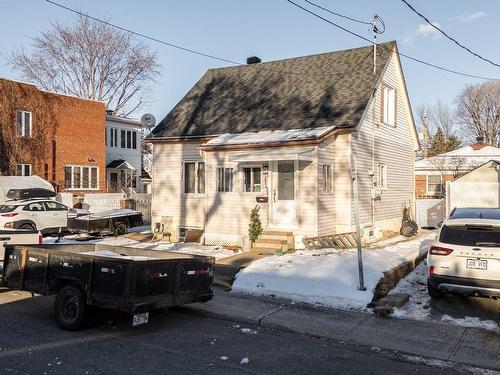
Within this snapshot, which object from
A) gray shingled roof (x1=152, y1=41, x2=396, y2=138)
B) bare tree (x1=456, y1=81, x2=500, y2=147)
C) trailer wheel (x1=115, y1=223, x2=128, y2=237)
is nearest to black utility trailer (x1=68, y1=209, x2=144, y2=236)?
trailer wheel (x1=115, y1=223, x2=128, y2=237)

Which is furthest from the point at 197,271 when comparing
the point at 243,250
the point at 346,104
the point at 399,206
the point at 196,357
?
the point at 399,206

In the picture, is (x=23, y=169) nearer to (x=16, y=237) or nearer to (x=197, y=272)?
(x=16, y=237)

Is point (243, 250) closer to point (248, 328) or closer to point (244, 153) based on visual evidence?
point (244, 153)

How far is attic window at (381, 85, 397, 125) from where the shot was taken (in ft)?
63.4

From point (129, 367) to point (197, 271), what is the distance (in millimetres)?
2211

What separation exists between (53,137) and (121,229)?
630 inches

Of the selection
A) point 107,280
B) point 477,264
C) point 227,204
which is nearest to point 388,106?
point 227,204

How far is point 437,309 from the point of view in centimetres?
887

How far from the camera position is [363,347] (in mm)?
6938

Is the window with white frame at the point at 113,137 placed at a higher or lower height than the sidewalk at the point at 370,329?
higher

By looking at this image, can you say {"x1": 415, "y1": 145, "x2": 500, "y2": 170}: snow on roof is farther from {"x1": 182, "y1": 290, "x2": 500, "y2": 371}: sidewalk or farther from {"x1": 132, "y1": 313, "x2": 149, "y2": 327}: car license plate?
{"x1": 132, "y1": 313, "x2": 149, "y2": 327}: car license plate

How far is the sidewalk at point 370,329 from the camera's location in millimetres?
6598

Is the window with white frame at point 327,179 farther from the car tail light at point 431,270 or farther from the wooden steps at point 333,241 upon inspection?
the car tail light at point 431,270

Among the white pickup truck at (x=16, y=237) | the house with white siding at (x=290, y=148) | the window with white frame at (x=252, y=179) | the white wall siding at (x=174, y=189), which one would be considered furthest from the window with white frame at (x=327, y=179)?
the white pickup truck at (x=16, y=237)
